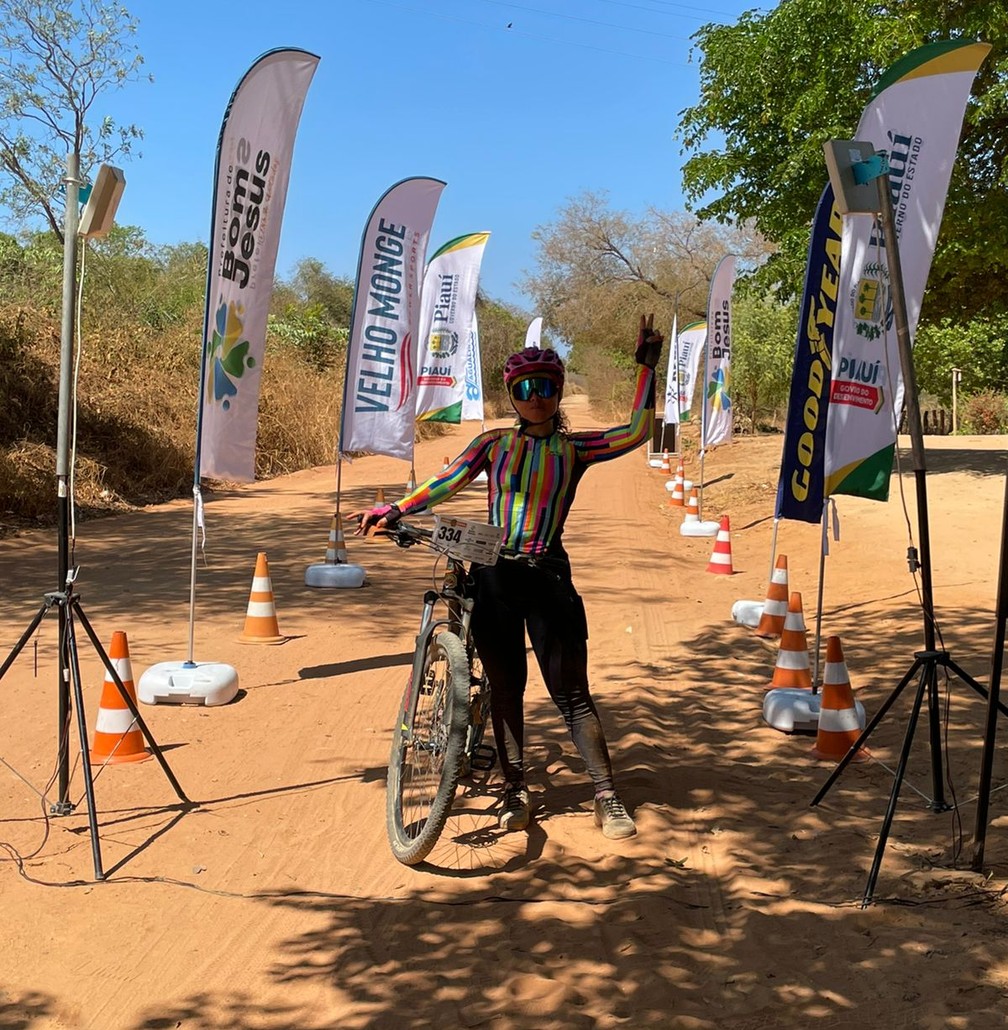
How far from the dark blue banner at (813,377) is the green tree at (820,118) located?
10.3 m

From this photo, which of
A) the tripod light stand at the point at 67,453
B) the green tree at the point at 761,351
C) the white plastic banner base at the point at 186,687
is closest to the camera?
the tripod light stand at the point at 67,453

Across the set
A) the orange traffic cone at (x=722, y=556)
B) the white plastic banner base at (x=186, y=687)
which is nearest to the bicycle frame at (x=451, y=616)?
the white plastic banner base at (x=186, y=687)

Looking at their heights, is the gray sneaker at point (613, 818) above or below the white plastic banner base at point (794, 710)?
below

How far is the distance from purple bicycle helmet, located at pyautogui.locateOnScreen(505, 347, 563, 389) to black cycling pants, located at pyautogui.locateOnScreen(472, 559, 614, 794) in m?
0.82

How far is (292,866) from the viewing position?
4457 mm

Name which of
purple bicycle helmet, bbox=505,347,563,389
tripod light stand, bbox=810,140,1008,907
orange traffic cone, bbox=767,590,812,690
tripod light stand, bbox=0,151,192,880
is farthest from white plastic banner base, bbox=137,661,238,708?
tripod light stand, bbox=810,140,1008,907

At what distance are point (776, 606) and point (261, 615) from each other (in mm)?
4191

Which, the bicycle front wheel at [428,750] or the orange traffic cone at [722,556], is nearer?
the bicycle front wheel at [428,750]

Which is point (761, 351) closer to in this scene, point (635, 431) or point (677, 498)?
point (677, 498)

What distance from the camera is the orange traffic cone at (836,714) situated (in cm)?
587

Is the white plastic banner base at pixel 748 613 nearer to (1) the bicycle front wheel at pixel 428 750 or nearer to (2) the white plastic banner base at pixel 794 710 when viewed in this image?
(2) the white plastic banner base at pixel 794 710

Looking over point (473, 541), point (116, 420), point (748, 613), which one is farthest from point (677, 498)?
point (473, 541)

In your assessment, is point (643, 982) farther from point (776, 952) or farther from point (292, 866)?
point (292, 866)

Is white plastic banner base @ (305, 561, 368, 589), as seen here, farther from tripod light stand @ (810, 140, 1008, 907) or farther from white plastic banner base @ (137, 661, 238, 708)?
tripod light stand @ (810, 140, 1008, 907)
